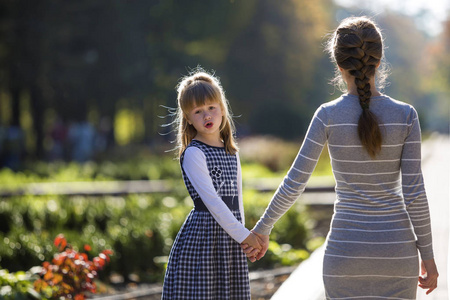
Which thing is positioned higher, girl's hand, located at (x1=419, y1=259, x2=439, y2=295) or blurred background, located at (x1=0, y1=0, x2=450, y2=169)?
blurred background, located at (x1=0, y1=0, x2=450, y2=169)

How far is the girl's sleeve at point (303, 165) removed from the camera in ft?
9.48

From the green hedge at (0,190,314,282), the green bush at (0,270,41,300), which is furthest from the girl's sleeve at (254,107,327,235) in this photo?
the green hedge at (0,190,314,282)

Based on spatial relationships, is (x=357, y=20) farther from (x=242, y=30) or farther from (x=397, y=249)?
(x=242, y=30)

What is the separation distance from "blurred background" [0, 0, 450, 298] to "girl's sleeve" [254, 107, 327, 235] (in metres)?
0.75

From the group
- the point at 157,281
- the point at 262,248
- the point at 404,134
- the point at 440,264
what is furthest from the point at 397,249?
the point at 157,281

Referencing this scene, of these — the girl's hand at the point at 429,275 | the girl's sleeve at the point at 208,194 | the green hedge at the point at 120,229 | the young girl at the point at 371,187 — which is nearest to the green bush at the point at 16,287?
the green hedge at the point at 120,229

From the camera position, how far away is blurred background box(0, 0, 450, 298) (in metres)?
7.64

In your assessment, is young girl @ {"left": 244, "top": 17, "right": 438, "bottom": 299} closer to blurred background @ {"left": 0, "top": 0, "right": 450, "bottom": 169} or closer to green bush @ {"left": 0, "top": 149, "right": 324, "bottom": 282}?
green bush @ {"left": 0, "top": 149, "right": 324, "bottom": 282}

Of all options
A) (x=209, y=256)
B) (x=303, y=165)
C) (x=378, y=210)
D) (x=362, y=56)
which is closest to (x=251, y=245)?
(x=209, y=256)

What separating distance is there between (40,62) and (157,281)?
2244 cm

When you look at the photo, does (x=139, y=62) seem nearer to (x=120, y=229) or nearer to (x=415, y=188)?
(x=120, y=229)

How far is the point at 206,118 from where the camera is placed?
3438 mm

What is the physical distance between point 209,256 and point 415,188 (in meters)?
1.07

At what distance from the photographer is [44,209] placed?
9.12 metres
